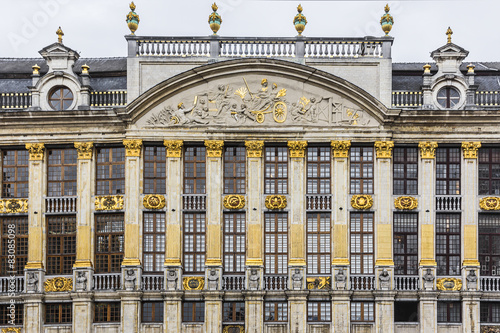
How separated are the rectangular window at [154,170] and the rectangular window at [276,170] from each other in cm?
478

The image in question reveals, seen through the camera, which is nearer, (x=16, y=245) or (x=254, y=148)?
(x=254, y=148)

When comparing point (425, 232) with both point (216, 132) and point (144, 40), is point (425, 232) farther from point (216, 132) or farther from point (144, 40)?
point (144, 40)

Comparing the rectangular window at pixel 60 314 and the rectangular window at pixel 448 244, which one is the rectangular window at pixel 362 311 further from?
the rectangular window at pixel 60 314

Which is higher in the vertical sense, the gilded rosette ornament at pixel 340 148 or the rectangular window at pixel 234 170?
the gilded rosette ornament at pixel 340 148

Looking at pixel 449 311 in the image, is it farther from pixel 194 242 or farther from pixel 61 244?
pixel 61 244

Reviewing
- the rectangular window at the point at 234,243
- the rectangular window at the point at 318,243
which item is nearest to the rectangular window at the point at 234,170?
the rectangular window at the point at 234,243

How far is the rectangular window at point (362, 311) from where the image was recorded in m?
42.2

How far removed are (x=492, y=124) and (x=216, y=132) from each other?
12.8m

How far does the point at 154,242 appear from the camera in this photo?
43.1 meters

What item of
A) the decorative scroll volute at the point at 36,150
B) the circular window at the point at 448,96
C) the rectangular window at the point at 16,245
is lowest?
the rectangular window at the point at 16,245

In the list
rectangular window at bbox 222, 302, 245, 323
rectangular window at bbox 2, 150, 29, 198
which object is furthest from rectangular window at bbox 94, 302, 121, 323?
rectangular window at bbox 2, 150, 29, 198

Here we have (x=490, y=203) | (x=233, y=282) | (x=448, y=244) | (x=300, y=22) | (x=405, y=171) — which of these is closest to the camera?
(x=233, y=282)

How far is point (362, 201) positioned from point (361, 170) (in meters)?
1.51

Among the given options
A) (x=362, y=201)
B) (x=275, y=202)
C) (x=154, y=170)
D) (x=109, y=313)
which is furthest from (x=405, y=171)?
(x=109, y=313)
